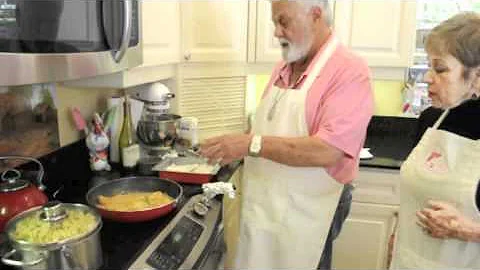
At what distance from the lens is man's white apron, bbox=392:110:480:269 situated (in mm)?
1137

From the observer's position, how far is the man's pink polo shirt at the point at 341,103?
1.32m

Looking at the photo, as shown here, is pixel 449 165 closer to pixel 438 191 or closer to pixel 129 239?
pixel 438 191

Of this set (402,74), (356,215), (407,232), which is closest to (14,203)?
(407,232)

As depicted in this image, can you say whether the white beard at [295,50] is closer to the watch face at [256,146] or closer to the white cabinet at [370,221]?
the watch face at [256,146]

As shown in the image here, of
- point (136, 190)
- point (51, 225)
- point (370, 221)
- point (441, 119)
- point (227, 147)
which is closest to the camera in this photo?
point (51, 225)

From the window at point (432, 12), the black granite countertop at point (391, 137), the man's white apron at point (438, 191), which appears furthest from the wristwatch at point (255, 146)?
the window at point (432, 12)

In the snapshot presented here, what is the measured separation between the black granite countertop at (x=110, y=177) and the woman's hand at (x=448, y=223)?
28.9 inches

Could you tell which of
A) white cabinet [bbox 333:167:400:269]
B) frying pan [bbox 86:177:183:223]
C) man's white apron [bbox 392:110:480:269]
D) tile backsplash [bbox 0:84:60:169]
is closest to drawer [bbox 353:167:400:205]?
white cabinet [bbox 333:167:400:269]

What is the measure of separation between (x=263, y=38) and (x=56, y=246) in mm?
1541

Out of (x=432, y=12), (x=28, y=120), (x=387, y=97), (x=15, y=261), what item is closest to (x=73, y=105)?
(x=28, y=120)

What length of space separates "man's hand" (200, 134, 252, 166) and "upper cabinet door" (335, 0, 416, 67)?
0.98 meters

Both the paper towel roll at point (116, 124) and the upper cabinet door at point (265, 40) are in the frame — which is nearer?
the paper towel roll at point (116, 124)

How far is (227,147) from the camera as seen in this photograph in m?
1.40

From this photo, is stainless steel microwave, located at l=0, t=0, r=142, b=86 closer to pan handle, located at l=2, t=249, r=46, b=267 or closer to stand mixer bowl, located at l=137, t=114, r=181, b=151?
pan handle, located at l=2, t=249, r=46, b=267
